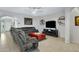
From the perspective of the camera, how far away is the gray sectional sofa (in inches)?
84.6

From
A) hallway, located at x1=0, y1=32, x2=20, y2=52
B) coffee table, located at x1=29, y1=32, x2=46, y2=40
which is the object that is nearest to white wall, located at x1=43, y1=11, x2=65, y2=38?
coffee table, located at x1=29, y1=32, x2=46, y2=40

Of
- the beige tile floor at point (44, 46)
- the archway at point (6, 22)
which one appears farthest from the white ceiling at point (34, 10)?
the beige tile floor at point (44, 46)

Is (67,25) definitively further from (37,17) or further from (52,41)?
(37,17)

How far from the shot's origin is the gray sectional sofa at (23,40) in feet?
7.05

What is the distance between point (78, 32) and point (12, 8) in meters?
1.60

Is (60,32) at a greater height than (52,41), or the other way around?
(60,32)

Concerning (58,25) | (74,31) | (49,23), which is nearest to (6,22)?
(49,23)

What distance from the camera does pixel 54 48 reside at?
2.18 metres

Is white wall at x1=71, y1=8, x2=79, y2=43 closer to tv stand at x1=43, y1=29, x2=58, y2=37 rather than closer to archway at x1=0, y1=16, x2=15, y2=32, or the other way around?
tv stand at x1=43, y1=29, x2=58, y2=37

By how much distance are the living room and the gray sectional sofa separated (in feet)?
0.36

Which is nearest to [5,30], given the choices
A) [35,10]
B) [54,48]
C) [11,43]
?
[11,43]

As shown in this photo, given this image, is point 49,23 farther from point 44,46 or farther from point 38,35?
point 44,46

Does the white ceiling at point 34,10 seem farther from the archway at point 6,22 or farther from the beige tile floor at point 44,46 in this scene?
the beige tile floor at point 44,46

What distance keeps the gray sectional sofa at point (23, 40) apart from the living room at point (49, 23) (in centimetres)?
11
